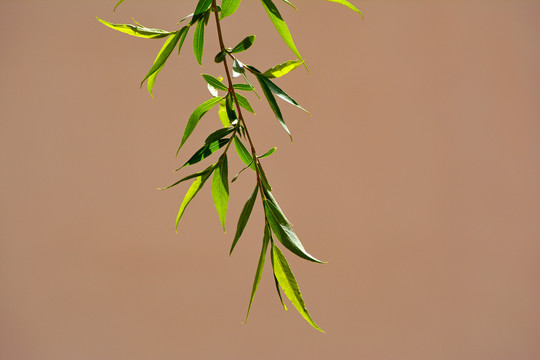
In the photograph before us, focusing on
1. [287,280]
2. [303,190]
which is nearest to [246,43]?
[287,280]

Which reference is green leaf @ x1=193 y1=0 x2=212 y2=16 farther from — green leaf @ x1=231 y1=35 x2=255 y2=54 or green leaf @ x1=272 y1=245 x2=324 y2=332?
green leaf @ x1=272 y1=245 x2=324 y2=332

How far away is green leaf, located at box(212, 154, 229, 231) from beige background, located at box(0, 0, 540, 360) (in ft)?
8.89

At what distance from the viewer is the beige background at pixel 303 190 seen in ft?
10.4

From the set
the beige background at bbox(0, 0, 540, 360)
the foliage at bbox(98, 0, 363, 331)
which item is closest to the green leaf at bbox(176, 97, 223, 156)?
the foliage at bbox(98, 0, 363, 331)

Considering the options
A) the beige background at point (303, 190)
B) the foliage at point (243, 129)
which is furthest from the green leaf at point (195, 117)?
the beige background at point (303, 190)

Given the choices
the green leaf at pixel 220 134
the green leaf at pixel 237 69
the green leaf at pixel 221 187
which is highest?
the green leaf at pixel 237 69

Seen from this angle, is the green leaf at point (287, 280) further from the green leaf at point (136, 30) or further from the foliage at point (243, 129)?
the green leaf at point (136, 30)

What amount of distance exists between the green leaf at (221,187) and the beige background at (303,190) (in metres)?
2.71

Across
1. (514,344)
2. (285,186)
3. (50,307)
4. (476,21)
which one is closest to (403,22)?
(476,21)

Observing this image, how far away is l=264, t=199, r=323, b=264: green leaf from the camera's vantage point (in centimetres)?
37

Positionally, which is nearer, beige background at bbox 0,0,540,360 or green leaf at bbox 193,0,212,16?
green leaf at bbox 193,0,212,16

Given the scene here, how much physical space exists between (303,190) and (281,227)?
2799mm

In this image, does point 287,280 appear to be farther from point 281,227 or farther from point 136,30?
point 136,30

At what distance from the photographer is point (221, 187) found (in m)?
0.42
